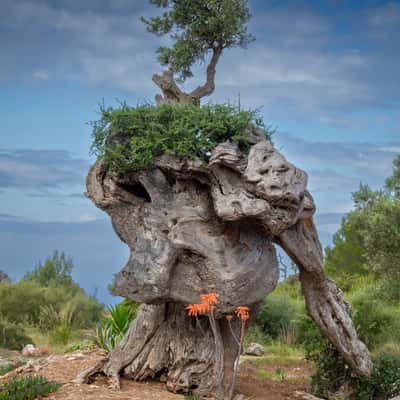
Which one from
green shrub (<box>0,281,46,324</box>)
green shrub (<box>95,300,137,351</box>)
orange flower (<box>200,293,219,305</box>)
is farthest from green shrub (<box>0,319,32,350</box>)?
orange flower (<box>200,293,219,305</box>)

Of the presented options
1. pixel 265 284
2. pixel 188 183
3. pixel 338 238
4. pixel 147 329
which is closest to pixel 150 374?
pixel 147 329

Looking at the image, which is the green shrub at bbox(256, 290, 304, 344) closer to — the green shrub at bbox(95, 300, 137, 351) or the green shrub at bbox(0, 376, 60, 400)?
the green shrub at bbox(95, 300, 137, 351)

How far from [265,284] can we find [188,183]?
1.74 metres

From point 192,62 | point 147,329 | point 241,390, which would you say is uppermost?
point 192,62

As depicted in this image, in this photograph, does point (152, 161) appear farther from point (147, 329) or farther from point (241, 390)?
point (241, 390)

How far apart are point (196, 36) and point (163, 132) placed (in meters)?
2.70

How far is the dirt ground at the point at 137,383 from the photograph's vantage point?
783 centimetres

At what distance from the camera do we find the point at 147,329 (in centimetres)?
882

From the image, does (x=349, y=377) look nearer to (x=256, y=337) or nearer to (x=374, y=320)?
(x=374, y=320)

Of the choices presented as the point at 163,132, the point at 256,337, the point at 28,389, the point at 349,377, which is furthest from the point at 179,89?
the point at 256,337

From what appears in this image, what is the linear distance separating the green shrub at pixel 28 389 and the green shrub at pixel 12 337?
396 inches

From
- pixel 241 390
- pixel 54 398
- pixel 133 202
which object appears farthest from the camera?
pixel 241 390

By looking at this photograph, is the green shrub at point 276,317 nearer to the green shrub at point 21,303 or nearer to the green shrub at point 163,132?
the green shrub at point 21,303

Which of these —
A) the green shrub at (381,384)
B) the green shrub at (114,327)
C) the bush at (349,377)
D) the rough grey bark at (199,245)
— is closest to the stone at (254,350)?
the green shrub at (114,327)
